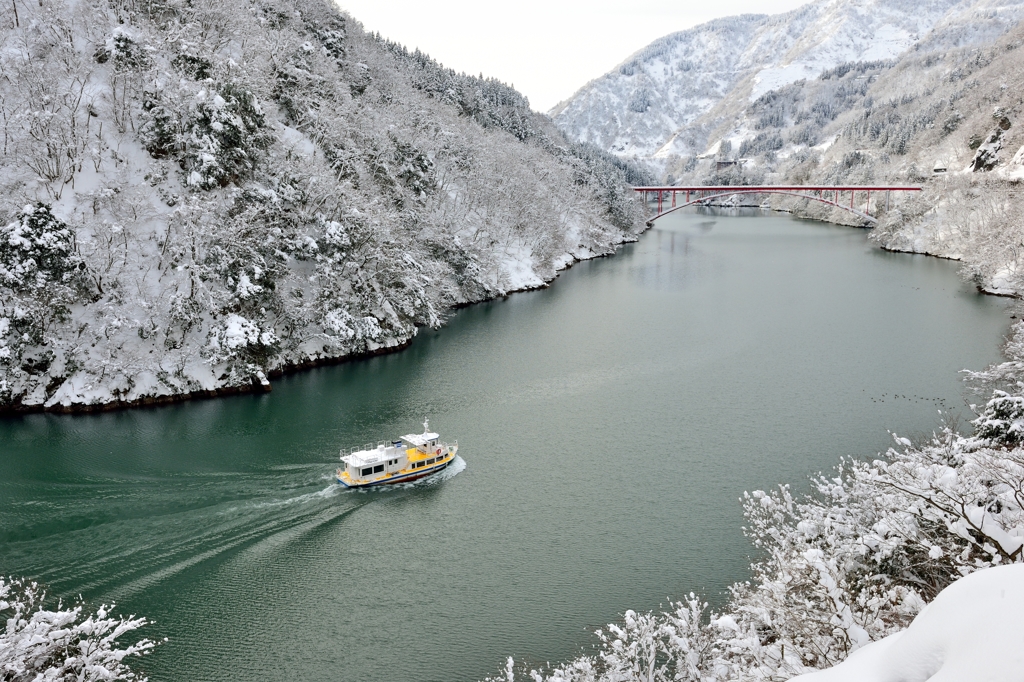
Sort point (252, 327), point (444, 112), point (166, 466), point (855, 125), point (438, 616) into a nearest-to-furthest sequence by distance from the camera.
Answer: point (438, 616) < point (166, 466) < point (252, 327) < point (444, 112) < point (855, 125)

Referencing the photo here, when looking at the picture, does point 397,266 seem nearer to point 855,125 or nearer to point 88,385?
point 88,385

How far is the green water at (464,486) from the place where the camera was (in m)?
19.8

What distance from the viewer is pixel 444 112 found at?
290 ft

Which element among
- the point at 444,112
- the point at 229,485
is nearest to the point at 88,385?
the point at 229,485

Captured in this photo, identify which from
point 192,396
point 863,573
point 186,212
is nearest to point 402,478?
point 192,396

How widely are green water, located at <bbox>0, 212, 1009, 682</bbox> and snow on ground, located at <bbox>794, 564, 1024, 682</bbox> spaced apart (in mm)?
14588

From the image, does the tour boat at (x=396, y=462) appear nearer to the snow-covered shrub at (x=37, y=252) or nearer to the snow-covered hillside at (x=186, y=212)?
the snow-covered hillside at (x=186, y=212)

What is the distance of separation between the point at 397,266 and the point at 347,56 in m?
39.5

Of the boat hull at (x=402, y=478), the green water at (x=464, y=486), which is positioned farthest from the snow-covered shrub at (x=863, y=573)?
the boat hull at (x=402, y=478)

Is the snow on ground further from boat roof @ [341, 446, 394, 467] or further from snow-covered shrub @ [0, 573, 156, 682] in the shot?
boat roof @ [341, 446, 394, 467]

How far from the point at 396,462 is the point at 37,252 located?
26084 mm

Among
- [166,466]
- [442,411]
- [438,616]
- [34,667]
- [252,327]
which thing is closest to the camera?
[34,667]

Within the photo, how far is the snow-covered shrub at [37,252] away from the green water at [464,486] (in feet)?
26.9

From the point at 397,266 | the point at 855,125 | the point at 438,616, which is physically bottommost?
the point at 438,616
